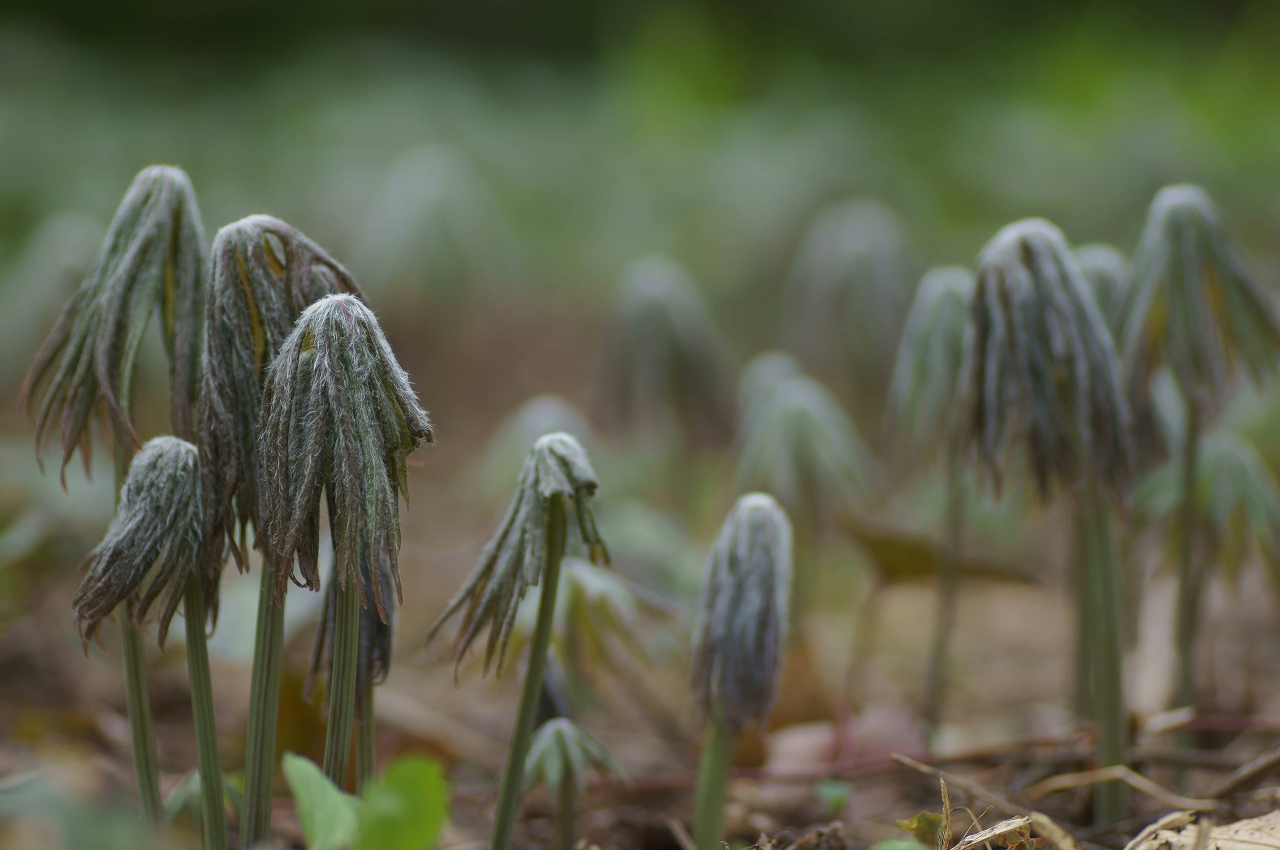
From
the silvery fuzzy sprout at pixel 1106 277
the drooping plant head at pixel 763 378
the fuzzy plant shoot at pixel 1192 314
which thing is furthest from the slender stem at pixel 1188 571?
the drooping plant head at pixel 763 378

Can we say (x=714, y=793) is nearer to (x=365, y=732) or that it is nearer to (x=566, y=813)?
(x=566, y=813)

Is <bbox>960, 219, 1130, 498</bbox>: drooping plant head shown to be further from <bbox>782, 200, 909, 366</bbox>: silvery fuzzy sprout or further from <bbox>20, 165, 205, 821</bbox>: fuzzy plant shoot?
<bbox>782, 200, 909, 366</bbox>: silvery fuzzy sprout

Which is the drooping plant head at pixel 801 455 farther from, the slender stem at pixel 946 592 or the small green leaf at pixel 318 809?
A: the small green leaf at pixel 318 809

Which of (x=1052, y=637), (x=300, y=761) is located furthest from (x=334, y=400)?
(x=1052, y=637)

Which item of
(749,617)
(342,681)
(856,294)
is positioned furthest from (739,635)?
(856,294)

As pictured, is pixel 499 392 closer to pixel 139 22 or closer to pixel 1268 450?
pixel 1268 450

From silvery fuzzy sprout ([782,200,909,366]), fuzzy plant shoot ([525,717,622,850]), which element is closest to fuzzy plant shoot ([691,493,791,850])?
fuzzy plant shoot ([525,717,622,850])
